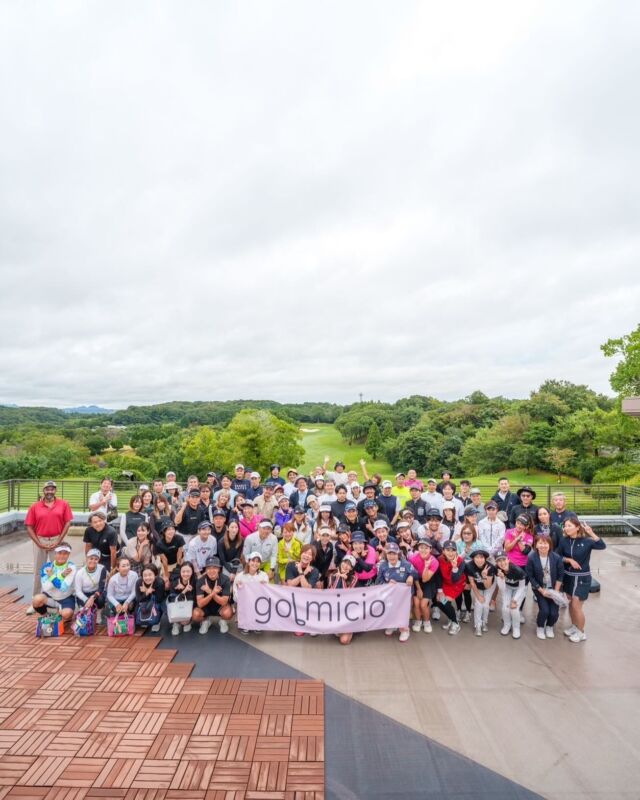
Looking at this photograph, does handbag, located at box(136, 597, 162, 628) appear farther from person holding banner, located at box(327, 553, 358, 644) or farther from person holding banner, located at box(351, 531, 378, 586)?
person holding banner, located at box(351, 531, 378, 586)

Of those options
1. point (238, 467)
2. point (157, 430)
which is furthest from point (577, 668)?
point (157, 430)

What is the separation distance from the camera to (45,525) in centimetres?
703

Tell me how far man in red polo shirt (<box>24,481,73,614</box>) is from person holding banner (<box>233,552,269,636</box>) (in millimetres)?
2895

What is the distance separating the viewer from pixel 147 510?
768 cm

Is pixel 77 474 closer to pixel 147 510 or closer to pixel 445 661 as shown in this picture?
pixel 147 510

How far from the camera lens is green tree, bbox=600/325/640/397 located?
22.1 metres

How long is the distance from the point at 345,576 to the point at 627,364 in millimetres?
22390

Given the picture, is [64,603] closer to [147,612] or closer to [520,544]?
[147,612]

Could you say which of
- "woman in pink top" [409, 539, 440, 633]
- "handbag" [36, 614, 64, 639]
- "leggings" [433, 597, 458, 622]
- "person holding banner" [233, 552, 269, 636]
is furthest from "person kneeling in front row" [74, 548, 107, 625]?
"leggings" [433, 597, 458, 622]

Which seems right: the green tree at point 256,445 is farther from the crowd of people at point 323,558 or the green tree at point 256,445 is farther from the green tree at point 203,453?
the crowd of people at point 323,558

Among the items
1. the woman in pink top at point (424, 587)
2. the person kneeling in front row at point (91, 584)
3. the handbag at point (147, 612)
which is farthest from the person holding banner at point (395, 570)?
the person kneeling in front row at point (91, 584)

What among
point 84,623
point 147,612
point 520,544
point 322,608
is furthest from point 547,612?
point 84,623

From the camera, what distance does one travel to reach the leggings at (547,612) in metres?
6.07

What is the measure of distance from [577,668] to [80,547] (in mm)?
9683
